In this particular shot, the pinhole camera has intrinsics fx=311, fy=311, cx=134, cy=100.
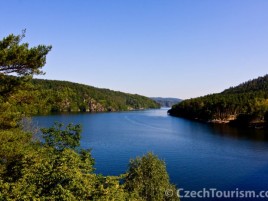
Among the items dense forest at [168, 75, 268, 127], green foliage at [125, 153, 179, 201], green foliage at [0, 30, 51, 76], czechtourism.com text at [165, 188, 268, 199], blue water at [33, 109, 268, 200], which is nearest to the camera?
green foliage at [0, 30, 51, 76]

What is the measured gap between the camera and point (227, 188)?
50.0 metres

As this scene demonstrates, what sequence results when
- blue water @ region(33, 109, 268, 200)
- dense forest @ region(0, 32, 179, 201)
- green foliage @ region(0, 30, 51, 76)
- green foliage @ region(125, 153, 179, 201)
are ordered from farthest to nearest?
blue water @ region(33, 109, 268, 200), green foliage @ region(125, 153, 179, 201), green foliage @ region(0, 30, 51, 76), dense forest @ region(0, 32, 179, 201)

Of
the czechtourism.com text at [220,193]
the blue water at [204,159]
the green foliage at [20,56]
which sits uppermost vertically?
the green foliage at [20,56]

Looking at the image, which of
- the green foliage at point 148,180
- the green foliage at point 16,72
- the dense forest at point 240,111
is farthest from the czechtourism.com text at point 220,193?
the dense forest at point 240,111

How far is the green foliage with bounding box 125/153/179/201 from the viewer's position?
35.6 m

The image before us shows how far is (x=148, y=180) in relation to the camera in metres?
36.8

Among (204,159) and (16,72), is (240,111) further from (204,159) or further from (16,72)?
(16,72)

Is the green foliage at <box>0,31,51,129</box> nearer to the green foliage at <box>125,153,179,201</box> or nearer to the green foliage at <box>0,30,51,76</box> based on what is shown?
the green foliage at <box>0,30,51,76</box>

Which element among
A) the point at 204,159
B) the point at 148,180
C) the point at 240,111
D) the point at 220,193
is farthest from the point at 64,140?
the point at 240,111

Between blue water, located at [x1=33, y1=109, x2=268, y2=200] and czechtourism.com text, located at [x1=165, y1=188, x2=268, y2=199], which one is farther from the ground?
blue water, located at [x1=33, y1=109, x2=268, y2=200]

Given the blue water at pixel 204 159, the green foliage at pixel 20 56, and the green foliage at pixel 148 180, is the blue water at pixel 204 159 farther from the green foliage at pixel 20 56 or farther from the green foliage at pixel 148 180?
the green foliage at pixel 20 56

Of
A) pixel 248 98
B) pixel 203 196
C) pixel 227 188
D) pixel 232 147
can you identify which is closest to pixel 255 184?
pixel 227 188

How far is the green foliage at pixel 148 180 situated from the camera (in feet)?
117

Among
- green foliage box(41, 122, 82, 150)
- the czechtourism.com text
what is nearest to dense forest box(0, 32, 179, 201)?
green foliage box(41, 122, 82, 150)
